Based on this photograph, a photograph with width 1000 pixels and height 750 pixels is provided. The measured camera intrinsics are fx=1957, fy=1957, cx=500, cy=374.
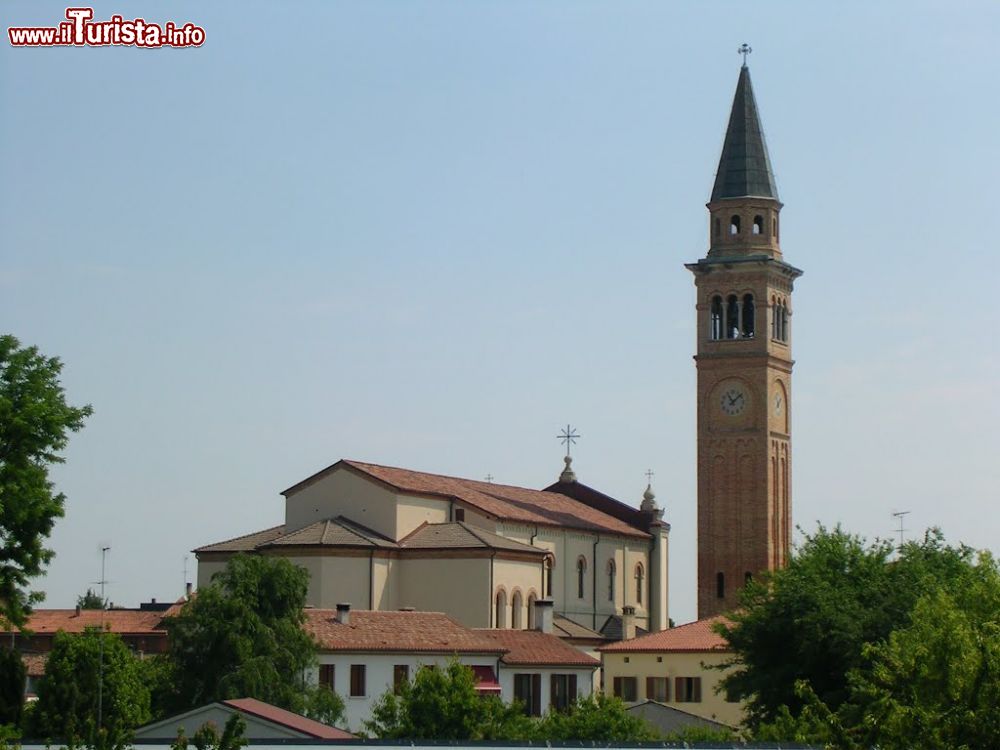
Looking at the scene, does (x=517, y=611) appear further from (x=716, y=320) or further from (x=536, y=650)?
(x=716, y=320)

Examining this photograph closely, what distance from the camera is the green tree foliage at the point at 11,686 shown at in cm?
4666

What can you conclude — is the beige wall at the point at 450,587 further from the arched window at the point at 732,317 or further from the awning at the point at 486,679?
the arched window at the point at 732,317

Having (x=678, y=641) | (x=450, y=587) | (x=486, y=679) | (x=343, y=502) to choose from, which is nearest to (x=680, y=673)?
(x=678, y=641)

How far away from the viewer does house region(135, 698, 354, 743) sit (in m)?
40.8

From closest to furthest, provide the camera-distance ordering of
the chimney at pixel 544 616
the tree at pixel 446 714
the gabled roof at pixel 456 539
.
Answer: the tree at pixel 446 714 → the gabled roof at pixel 456 539 → the chimney at pixel 544 616

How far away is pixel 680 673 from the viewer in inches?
2837

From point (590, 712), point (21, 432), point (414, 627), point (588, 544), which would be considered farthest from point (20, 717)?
point (588, 544)

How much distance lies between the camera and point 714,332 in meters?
87.8

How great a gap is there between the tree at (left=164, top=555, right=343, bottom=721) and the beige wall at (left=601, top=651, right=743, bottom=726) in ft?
59.0

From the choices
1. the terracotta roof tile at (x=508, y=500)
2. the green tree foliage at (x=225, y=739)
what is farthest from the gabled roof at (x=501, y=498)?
the green tree foliage at (x=225, y=739)

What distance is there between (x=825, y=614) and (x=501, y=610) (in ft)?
69.8

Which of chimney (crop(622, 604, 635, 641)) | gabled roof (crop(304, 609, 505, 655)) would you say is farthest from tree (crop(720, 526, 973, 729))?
chimney (crop(622, 604, 635, 641))

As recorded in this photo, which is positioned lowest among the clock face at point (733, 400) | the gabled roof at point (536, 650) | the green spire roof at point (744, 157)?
the gabled roof at point (536, 650)

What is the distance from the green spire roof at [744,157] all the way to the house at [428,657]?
25805 millimetres
